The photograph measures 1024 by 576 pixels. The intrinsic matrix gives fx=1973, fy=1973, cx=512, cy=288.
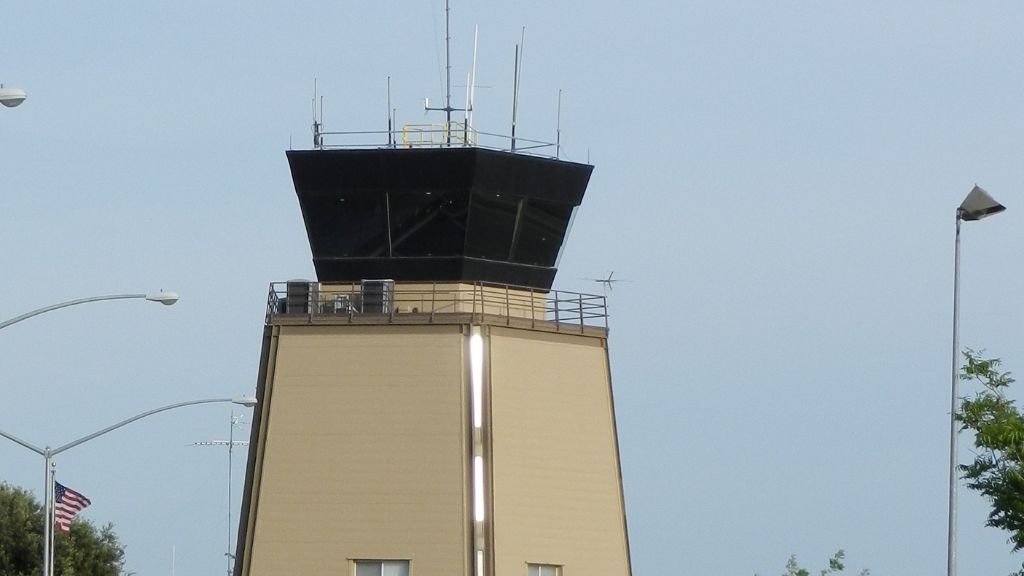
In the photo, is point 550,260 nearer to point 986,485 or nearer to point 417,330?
point 417,330

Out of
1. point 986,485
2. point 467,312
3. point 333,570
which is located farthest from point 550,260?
point 986,485

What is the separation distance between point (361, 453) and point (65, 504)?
35.4ft

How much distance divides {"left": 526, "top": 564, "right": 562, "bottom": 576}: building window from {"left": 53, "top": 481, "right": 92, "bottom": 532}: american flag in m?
12.9

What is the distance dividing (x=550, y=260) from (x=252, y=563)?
909cm

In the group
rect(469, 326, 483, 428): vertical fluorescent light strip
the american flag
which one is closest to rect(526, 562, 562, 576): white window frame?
rect(469, 326, 483, 428): vertical fluorescent light strip

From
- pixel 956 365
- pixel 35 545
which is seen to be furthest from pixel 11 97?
pixel 35 545

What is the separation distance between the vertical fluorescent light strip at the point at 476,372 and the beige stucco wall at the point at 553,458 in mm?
251

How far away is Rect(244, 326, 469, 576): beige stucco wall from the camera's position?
39531 mm

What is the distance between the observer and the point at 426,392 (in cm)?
4062

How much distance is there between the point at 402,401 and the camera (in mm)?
40500

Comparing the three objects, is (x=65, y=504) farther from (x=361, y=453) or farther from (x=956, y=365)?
(x=956, y=365)

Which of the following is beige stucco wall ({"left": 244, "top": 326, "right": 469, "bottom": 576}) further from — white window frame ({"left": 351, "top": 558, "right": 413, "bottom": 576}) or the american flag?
the american flag

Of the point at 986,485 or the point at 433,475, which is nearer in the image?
the point at 986,485

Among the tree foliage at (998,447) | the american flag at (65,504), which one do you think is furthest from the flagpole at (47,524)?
the tree foliage at (998,447)
